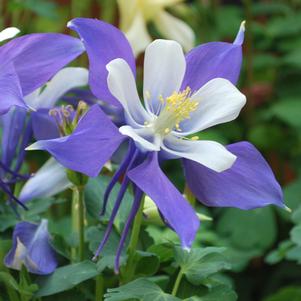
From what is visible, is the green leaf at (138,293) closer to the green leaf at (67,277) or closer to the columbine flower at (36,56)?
the green leaf at (67,277)

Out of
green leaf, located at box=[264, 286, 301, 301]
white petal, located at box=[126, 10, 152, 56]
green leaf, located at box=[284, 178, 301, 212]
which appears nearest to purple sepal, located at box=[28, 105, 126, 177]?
green leaf, located at box=[264, 286, 301, 301]

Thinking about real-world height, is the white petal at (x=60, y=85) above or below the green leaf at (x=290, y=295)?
above

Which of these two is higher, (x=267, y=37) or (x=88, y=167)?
(x=88, y=167)

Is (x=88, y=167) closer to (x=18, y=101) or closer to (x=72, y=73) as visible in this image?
(x=18, y=101)

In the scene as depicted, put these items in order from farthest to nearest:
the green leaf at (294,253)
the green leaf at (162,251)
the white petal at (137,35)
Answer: the white petal at (137,35) < the green leaf at (294,253) < the green leaf at (162,251)

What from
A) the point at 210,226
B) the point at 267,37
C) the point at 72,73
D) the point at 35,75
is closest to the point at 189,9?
the point at 267,37

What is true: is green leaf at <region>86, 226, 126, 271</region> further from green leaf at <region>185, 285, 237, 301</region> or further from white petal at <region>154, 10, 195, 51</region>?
white petal at <region>154, 10, 195, 51</region>

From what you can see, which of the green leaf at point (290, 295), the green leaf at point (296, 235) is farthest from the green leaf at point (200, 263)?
the green leaf at point (290, 295)
